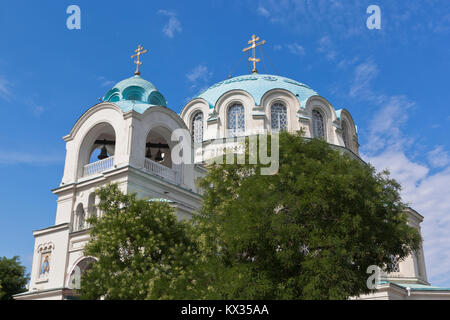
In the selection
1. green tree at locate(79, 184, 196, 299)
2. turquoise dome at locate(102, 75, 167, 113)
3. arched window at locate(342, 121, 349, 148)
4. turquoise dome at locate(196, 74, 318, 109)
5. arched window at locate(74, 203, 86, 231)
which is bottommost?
green tree at locate(79, 184, 196, 299)

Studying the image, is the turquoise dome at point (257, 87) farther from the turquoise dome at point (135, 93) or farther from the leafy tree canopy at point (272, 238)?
the leafy tree canopy at point (272, 238)

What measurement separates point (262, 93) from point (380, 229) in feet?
53.2

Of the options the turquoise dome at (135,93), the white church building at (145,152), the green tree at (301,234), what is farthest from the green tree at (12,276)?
the green tree at (301,234)

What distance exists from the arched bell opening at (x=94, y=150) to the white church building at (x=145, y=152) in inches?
1.7

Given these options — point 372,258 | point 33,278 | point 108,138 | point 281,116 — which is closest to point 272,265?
point 372,258

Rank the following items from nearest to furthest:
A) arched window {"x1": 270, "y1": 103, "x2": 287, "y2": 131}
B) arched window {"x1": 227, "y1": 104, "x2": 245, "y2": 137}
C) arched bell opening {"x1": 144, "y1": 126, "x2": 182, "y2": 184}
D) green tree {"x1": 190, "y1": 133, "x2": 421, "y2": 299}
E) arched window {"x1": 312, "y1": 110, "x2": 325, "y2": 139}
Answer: green tree {"x1": 190, "y1": 133, "x2": 421, "y2": 299}
arched bell opening {"x1": 144, "y1": 126, "x2": 182, "y2": 184}
arched window {"x1": 227, "y1": 104, "x2": 245, "y2": 137}
arched window {"x1": 270, "y1": 103, "x2": 287, "y2": 131}
arched window {"x1": 312, "y1": 110, "x2": 325, "y2": 139}

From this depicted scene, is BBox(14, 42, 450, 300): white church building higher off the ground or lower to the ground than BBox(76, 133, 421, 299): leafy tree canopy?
higher

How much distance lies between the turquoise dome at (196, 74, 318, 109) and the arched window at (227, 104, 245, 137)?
1016 millimetres

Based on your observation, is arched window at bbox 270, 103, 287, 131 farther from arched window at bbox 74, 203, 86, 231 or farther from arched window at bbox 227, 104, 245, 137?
arched window at bbox 74, 203, 86, 231

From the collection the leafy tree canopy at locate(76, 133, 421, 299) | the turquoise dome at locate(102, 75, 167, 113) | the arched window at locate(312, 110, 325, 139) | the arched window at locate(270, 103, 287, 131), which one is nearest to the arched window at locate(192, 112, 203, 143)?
the arched window at locate(270, 103, 287, 131)

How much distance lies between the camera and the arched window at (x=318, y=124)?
28.1m

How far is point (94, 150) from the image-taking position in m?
23.0

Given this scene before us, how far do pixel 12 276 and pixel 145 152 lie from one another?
1510cm

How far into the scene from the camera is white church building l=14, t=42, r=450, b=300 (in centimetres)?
1952
